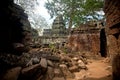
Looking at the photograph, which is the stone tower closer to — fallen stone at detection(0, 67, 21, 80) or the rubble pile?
the rubble pile

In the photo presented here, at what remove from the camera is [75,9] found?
2152cm

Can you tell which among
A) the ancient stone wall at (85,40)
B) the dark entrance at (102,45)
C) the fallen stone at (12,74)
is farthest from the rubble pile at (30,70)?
the dark entrance at (102,45)

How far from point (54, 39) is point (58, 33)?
294 cm

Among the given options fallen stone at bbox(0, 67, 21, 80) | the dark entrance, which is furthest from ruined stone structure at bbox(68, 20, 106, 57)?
fallen stone at bbox(0, 67, 21, 80)

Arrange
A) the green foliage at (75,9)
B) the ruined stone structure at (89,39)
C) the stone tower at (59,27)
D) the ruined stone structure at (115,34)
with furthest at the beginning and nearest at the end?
the stone tower at (59,27) → the green foliage at (75,9) → the ruined stone structure at (89,39) → the ruined stone structure at (115,34)

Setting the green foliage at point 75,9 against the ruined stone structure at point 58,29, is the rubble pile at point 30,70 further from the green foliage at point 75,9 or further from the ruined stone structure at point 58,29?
the ruined stone structure at point 58,29

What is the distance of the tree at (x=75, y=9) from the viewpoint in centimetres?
1549

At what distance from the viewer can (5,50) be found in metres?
5.04

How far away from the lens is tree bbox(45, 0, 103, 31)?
610 inches

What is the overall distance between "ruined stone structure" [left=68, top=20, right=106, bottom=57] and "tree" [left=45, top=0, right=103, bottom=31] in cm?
375

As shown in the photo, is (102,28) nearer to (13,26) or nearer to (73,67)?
(73,67)

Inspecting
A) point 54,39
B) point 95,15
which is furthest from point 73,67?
point 95,15

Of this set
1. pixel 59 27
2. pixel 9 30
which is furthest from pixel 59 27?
pixel 9 30

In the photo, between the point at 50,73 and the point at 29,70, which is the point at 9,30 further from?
the point at 50,73
